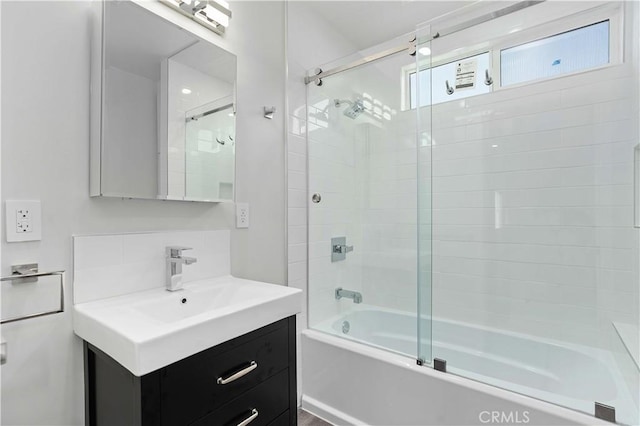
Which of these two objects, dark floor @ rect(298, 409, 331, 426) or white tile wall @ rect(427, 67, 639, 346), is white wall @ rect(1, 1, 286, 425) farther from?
white tile wall @ rect(427, 67, 639, 346)

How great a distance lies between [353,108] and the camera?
226cm

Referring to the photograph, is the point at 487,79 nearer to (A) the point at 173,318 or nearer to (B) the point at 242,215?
(B) the point at 242,215

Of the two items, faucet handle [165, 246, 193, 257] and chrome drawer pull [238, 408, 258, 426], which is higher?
faucet handle [165, 246, 193, 257]

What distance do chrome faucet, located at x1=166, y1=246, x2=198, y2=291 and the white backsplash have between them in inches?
1.4

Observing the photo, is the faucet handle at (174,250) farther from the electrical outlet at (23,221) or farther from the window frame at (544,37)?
the window frame at (544,37)

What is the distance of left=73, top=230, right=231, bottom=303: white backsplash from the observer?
3.56 ft

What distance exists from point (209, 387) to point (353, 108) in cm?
187

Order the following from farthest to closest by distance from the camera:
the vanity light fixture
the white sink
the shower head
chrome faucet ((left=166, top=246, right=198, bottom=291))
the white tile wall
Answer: the shower head
the white tile wall
the vanity light fixture
chrome faucet ((left=166, top=246, right=198, bottom=291))
the white sink

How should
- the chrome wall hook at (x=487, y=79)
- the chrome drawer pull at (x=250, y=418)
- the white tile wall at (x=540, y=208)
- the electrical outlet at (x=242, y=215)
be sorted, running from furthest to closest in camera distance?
the chrome wall hook at (x=487, y=79)
the white tile wall at (x=540, y=208)
the electrical outlet at (x=242, y=215)
the chrome drawer pull at (x=250, y=418)

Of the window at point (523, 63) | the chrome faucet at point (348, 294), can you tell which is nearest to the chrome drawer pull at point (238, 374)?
the chrome faucet at point (348, 294)

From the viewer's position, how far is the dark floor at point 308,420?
70.2 inches

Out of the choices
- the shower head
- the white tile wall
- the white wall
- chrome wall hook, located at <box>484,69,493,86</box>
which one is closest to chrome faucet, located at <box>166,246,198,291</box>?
the white wall

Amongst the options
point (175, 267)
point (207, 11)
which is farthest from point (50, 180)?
point (207, 11)

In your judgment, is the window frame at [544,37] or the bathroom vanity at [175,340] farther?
the window frame at [544,37]
